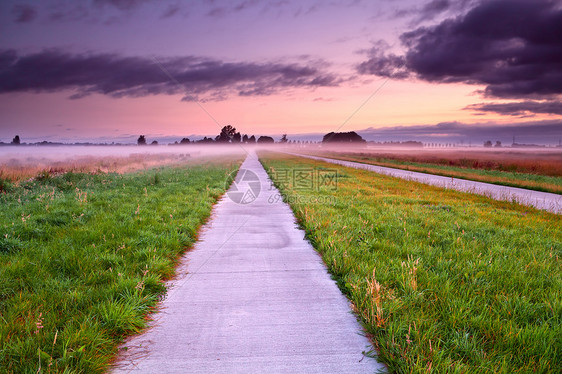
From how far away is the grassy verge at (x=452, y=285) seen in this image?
242 cm

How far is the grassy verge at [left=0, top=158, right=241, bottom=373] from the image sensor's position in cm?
238

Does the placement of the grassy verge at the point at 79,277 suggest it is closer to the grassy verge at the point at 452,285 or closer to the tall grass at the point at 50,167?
the grassy verge at the point at 452,285

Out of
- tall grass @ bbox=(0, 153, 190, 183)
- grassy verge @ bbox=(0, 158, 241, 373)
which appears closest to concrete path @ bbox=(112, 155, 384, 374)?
grassy verge @ bbox=(0, 158, 241, 373)

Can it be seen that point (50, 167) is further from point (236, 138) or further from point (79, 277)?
point (236, 138)

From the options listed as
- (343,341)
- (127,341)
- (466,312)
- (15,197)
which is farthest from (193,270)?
(15,197)

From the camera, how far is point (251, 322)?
293cm

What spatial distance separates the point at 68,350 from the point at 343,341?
2.30 metres

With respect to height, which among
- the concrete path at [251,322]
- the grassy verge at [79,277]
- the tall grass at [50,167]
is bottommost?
the concrete path at [251,322]

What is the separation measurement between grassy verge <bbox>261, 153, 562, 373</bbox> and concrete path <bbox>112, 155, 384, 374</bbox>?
298 mm

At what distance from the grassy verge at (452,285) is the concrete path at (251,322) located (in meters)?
0.30

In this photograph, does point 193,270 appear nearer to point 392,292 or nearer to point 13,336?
point 13,336

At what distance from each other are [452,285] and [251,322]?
2.44m

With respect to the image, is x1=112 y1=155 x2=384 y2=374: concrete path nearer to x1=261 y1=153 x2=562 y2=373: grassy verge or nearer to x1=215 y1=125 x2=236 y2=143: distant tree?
x1=261 y1=153 x2=562 y2=373: grassy verge

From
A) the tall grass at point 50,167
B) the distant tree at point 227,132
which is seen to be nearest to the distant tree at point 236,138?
the distant tree at point 227,132
